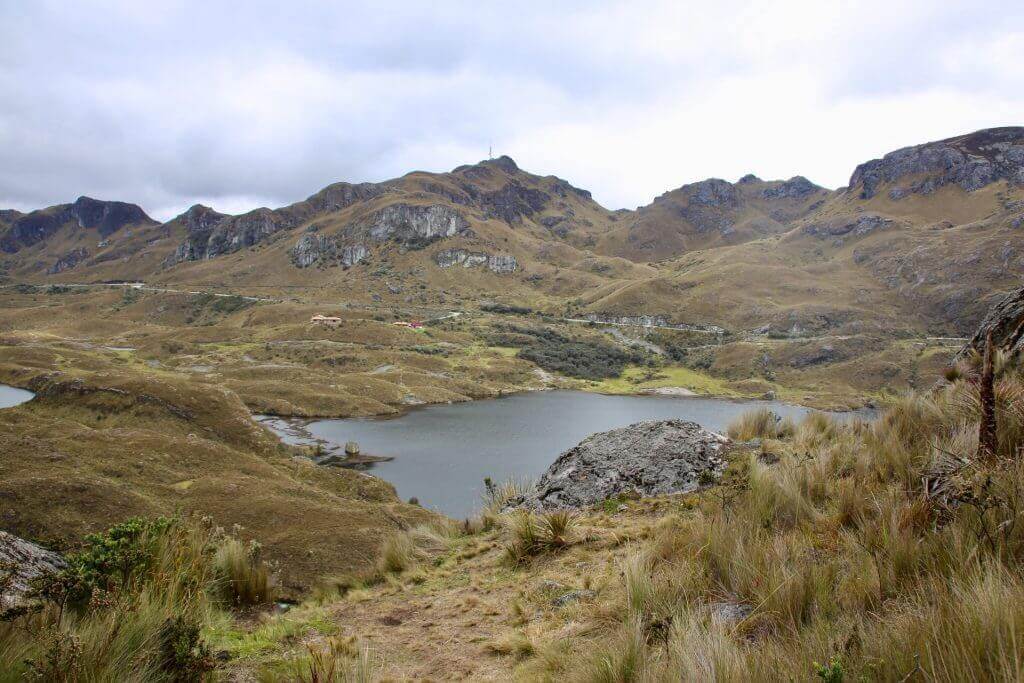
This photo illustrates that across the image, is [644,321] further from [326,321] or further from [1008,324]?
[1008,324]

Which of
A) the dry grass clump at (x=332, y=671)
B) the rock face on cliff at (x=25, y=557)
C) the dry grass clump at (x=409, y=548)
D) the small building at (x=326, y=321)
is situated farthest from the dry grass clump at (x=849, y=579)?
the small building at (x=326, y=321)

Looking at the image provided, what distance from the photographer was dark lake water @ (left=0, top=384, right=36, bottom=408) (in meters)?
55.9

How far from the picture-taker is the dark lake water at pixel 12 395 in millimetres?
55894

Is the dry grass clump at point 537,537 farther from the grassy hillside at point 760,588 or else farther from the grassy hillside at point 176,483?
the grassy hillside at point 176,483

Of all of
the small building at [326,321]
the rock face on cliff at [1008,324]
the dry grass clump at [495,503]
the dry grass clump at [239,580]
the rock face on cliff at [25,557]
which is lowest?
the dry grass clump at [495,503]

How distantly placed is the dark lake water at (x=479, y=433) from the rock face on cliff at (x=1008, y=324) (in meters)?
23.1

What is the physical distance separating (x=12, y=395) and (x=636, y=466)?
79183 millimetres

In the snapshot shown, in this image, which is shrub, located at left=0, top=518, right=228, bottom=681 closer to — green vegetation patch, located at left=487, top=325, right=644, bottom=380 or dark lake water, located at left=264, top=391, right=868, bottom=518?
dark lake water, located at left=264, top=391, right=868, bottom=518

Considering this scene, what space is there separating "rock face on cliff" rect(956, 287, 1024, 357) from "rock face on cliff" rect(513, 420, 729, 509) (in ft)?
14.9

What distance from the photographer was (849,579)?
119 inches

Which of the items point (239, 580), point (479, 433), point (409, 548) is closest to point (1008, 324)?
point (409, 548)

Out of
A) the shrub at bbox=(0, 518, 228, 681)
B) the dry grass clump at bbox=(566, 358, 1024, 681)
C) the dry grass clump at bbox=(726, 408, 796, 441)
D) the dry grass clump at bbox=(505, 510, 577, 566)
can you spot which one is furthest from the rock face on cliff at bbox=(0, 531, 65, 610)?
the dry grass clump at bbox=(726, 408, 796, 441)

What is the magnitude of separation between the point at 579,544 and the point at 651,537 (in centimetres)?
100

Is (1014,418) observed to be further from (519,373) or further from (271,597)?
(519,373)
